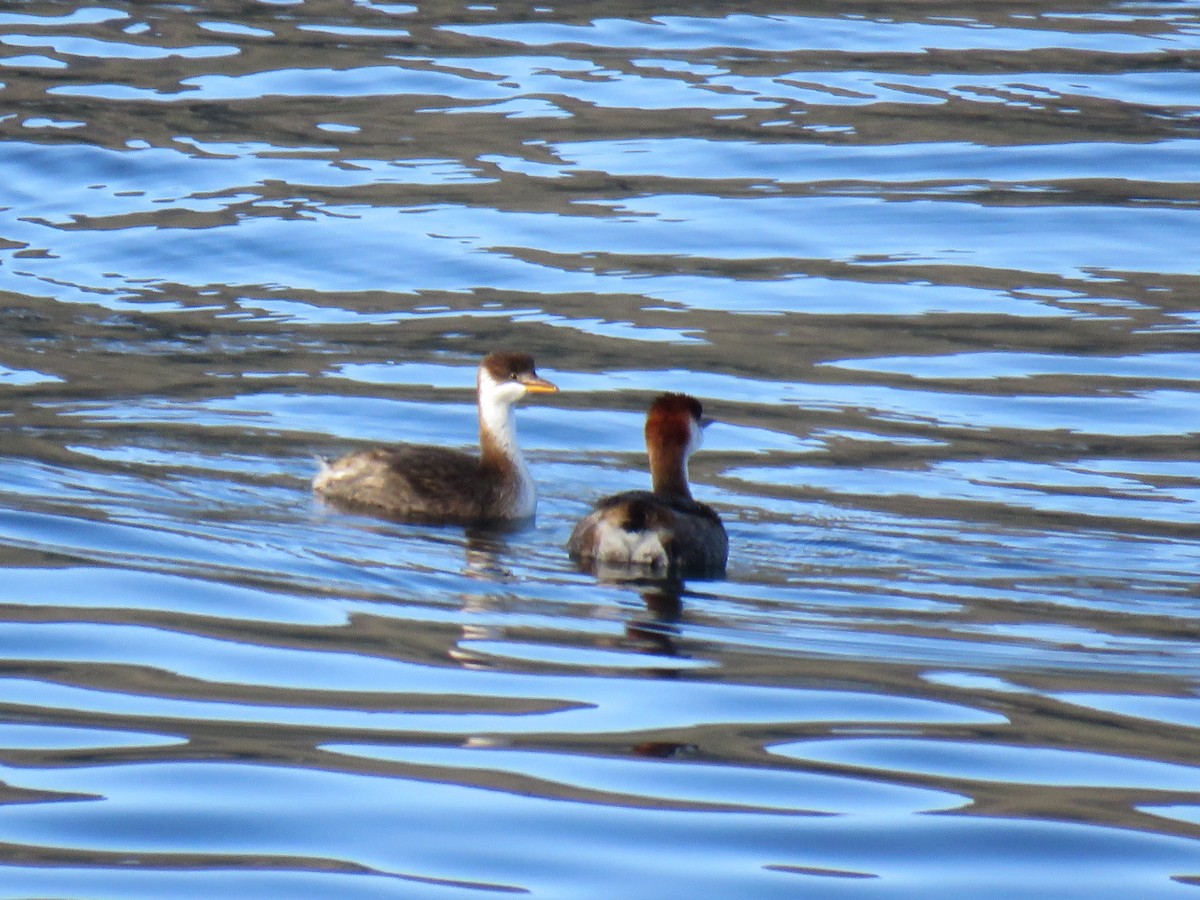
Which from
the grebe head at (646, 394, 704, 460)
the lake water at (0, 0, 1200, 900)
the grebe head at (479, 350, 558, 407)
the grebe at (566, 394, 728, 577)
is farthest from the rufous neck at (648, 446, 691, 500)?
the grebe head at (479, 350, 558, 407)

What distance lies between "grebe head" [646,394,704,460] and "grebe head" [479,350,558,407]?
0.95m

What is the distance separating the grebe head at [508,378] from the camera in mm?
11031

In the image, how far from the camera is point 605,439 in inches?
487

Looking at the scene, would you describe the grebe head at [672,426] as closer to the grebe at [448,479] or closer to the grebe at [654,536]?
the grebe at [654,536]

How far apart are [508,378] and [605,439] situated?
55.4 inches

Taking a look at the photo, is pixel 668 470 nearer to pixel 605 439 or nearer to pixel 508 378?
pixel 508 378

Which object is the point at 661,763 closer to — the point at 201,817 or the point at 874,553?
the point at 201,817

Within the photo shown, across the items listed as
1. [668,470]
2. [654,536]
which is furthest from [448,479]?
[654,536]

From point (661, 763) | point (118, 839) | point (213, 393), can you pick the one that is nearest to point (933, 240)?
point (213, 393)

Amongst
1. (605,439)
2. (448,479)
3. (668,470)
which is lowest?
(448,479)

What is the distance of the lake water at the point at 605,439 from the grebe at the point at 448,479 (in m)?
0.26

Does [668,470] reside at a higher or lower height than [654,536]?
higher

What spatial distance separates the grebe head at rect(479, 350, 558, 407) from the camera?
1103 cm

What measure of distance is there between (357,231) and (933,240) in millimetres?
4531
